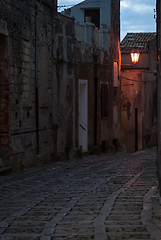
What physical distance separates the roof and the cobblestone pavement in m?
15.3

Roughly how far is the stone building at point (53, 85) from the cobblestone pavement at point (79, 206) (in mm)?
1433

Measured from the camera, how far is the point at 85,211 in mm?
7398

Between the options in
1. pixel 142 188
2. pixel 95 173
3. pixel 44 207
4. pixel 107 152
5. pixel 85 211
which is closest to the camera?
pixel 85 211

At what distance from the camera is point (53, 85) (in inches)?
646

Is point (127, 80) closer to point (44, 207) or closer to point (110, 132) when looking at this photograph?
point (110, 132)

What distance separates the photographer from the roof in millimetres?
27625

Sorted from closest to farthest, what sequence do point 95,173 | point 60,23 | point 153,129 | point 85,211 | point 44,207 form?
point 85,211
point 44,207
point 95,173
point 60,23
point 153,129

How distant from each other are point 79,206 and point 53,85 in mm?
8875

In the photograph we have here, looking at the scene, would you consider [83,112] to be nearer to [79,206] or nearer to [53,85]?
[53,85]

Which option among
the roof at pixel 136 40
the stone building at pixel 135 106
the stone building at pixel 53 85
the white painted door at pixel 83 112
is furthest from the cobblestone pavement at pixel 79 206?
the roof at pixel 136 40

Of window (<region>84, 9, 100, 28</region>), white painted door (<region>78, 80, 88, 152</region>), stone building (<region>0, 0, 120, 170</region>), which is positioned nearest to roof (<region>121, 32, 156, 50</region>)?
window (<region>84, 9, 100, 28</region>)

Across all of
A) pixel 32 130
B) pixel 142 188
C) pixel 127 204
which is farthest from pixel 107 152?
pixel 127 204

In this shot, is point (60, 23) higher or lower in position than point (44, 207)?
higher

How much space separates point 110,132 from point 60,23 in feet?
22.4
